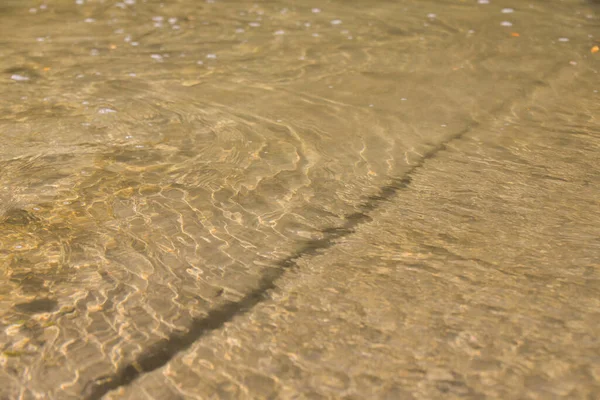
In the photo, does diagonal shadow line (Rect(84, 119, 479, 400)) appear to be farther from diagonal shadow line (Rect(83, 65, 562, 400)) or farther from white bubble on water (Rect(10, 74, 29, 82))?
white bubble on water (Rect(10, 74, 29, 82))

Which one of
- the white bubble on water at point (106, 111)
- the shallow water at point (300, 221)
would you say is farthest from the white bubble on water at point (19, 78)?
the white bubble on water at point (106, 111)

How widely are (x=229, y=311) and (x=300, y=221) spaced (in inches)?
18.2

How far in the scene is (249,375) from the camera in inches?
52.0

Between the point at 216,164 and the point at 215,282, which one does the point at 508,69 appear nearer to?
the point at 216,164

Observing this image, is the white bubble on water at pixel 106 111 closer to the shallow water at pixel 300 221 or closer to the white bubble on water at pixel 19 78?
the shallow water at pixel 300 221

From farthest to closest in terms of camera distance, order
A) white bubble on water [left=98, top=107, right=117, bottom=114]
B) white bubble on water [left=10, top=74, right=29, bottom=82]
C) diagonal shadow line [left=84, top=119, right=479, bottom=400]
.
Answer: white bubble on water [left=10, top=74, right=29, bottom=82]
white bubble on water [left=98, top=107, right=117, bottom=114]
diagonal shadow line [left=84, top=119, right=479, bottom=400]

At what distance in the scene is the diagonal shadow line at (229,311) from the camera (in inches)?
51.8

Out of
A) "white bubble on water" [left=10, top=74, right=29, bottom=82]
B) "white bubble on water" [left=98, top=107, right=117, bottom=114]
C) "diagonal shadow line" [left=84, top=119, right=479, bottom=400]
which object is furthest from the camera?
Result: "white bubble on water" [left=10, top=74, right=29, bottom=82]

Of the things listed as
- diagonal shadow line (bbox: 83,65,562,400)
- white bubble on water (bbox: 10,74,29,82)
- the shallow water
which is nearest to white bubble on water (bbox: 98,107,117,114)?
the shallow water

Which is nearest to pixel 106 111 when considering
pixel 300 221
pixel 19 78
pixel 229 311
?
pixel 19 78

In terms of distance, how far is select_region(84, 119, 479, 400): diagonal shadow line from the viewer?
131 cm

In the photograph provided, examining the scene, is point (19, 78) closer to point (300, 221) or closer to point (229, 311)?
point (300, 221)

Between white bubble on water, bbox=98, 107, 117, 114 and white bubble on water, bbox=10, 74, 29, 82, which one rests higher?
white bubble on water, bbox=98, 107, 117, 114

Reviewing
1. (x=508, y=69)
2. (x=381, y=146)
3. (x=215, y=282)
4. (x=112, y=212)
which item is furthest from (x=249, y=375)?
(x=508, y=69)
